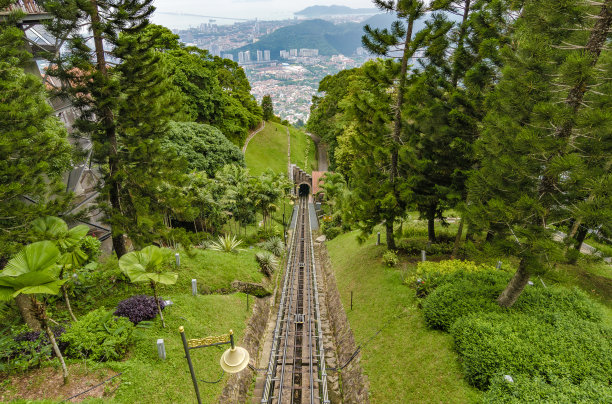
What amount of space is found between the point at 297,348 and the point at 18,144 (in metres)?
10.9

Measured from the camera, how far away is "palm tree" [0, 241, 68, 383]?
486 cm

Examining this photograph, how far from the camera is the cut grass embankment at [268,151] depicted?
3823cm

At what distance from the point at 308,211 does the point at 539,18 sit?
1134 inches

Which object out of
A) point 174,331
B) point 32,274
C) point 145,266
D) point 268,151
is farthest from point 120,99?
point 268,151

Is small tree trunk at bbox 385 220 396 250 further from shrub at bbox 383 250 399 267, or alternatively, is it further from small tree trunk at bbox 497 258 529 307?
small tree trunk at bbox 497 258 529 307

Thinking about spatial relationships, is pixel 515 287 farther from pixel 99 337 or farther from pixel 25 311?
pixel 25 311

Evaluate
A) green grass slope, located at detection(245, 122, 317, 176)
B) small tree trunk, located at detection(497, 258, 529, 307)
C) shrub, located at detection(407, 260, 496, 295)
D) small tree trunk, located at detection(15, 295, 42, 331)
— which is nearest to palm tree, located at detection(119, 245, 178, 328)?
small tree trunk, located at detection(15, 295, 42, 331)

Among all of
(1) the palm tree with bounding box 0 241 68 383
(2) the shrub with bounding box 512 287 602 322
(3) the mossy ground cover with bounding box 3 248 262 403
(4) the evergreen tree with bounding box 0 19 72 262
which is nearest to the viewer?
(1) the palm tree with bounding box 0 241 68 383

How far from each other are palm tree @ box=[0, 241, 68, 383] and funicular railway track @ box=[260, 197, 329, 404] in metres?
6.97

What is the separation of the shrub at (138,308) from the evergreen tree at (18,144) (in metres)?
3.02

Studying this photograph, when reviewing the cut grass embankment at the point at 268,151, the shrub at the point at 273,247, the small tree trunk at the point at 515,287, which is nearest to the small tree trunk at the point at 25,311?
the shrub at the point at 273,247

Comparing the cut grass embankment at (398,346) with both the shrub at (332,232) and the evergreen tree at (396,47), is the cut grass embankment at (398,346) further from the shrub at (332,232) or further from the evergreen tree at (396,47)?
the shrub at (332,232)

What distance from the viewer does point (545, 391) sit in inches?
244

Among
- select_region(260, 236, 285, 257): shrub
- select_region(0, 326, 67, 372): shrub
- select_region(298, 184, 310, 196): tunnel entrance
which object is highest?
select_region(0, 326, 67, 372): shrub
